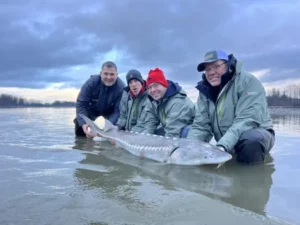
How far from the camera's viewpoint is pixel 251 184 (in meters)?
2.96

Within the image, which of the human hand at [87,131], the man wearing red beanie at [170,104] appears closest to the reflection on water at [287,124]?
the man wearing red beanie at [170,104]

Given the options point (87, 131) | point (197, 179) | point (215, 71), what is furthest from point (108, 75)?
point (197, 179)

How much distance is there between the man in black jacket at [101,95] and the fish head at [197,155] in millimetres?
3554

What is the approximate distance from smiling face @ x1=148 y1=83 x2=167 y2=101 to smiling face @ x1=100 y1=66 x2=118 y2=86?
6.89 ft

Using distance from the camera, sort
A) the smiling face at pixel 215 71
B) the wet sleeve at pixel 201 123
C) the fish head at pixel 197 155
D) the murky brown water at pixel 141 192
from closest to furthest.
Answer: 1. the murky brown water at pixel 141 192
2. the fish head at pixel 197 155
3. the smiling face at pixel 215 71
4. the wet sleeve at pixel 201 123

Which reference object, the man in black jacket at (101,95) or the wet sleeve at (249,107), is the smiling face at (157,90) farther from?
the man in black jacket at (101,95)

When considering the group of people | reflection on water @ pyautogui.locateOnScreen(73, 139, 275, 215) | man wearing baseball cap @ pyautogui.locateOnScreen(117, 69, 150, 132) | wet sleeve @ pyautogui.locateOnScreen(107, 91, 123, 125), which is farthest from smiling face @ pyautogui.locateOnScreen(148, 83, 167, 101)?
wet sleeve @ pyautogui.locateOnScreen(107, 91, 123, 125)

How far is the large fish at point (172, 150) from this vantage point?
356 centimetres

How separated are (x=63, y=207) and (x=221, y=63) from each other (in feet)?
9.19

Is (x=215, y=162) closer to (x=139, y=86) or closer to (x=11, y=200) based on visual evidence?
(x=11, y=200)

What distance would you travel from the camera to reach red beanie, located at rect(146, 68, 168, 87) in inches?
198

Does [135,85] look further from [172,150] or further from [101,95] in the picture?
[172,150]

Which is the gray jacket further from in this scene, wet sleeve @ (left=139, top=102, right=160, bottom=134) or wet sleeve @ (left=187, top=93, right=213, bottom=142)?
wet sleeve @ (left=187, top=93, right=213, bottom=142)

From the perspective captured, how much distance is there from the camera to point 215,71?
4.14 m
